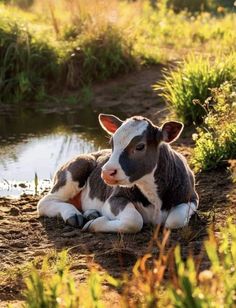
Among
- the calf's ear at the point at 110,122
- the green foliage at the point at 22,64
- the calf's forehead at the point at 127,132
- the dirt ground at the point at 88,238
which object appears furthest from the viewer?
the green foliage at the point at 22,64

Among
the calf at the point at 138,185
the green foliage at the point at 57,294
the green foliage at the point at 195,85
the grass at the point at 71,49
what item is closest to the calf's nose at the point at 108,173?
the calf at the point at 138,185

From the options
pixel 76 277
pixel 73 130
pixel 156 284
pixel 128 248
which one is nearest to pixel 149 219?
pixel 128 248

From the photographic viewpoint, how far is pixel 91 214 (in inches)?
303

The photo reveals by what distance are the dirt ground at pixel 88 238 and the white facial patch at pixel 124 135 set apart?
0.69 m

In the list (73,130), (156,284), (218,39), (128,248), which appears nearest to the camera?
(156,284)

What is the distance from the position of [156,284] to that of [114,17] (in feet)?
41.4

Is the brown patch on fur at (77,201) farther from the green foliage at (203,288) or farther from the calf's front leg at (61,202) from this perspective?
the green foliage at (203,288)

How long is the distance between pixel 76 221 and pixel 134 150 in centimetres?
118

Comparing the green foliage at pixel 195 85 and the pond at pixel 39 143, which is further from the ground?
the green foliage at pixel 195 85

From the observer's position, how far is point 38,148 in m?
11.5

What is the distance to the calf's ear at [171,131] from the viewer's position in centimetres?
704

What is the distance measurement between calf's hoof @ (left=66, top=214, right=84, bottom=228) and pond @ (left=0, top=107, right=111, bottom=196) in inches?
60.4

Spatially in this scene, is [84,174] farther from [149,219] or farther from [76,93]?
[76,93]

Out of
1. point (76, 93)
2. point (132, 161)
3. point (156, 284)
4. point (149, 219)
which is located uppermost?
point (156, 284)
